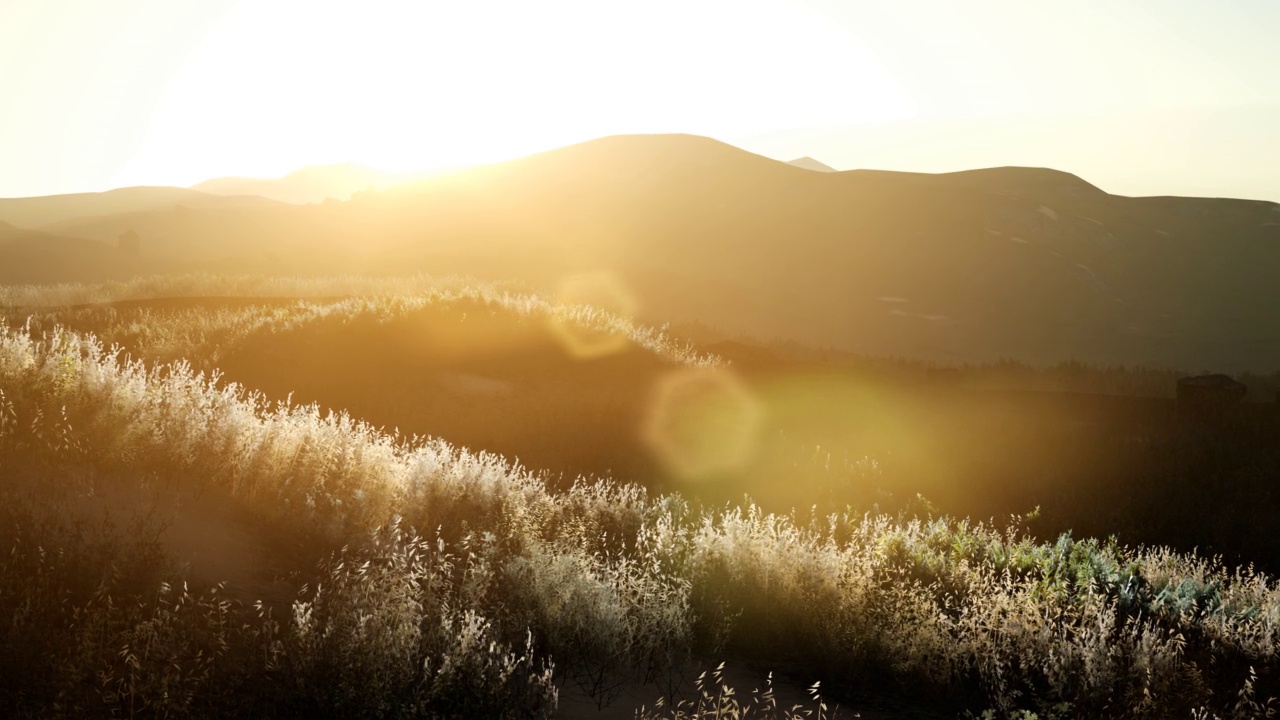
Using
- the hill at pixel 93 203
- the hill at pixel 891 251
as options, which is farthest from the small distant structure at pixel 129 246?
the hill at pixel 93 203

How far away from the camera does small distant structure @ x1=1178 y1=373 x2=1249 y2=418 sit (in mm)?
20781

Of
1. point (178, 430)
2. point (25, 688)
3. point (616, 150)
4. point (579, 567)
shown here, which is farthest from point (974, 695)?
point (616, 150)

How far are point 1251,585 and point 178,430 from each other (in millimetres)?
10933

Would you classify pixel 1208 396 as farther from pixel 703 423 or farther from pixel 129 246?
pixel 129 246

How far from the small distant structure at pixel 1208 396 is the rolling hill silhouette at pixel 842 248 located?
33769mm

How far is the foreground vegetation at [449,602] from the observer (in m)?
4.69

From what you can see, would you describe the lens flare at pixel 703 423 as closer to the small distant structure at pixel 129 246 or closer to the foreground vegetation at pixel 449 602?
the foreground vegetation at pixel 449 602

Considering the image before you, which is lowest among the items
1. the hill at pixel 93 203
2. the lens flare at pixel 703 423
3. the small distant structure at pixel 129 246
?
the lens flare at pixel 703 423

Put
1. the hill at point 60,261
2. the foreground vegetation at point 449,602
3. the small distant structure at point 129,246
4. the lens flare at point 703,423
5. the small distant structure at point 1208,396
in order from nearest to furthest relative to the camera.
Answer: the foreground vegetation at point 449,602, the lens flare at point 703,423, the small distant structure at point 1208,396, the hill at point 60,261, the small distant structure at point 129,246

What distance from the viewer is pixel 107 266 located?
6788 cm

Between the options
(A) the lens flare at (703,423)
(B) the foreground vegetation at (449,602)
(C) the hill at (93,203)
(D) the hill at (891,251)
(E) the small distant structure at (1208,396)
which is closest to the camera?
(B) the foreground vegetation at (449,602)

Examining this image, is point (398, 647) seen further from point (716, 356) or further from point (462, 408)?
point (716, 356)

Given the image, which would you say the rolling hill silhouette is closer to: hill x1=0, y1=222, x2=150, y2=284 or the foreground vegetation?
hill x1=0, y1=222, x2=150, y2=284

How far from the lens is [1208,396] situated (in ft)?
69.3
